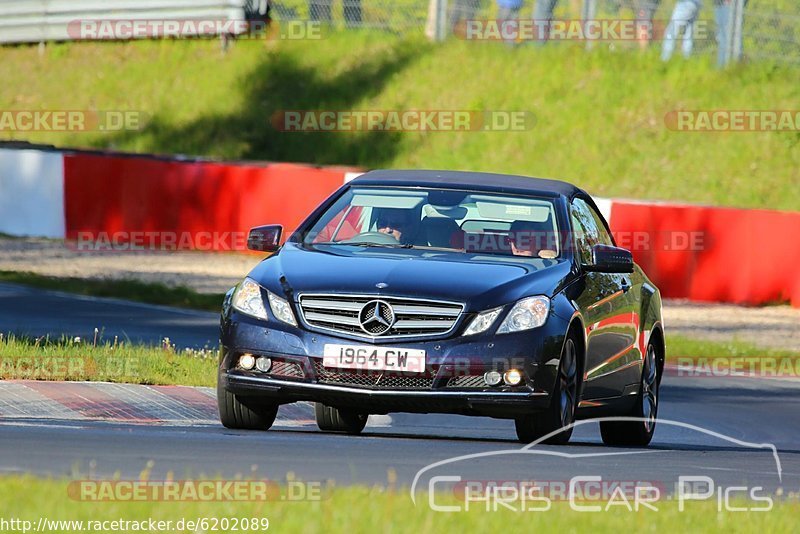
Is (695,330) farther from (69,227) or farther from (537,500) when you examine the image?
(537,500)

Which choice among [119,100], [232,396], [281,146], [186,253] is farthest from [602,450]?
[119,100]

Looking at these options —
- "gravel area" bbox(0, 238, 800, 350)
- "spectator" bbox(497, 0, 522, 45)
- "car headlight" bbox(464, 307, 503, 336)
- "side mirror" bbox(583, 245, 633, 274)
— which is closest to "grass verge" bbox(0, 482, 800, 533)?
"car headlight" bbox(464, 307, 503, 336)

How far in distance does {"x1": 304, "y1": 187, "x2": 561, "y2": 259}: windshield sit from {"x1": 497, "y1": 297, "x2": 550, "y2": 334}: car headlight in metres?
0.87

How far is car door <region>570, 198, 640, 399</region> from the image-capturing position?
9.89m

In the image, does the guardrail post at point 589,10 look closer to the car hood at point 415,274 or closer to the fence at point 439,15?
the fence at point 439,15

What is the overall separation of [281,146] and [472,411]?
75.5 ft

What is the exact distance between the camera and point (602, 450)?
986cm

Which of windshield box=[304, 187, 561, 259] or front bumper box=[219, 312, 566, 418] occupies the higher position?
windshield box=[304, 187, 561, 259]

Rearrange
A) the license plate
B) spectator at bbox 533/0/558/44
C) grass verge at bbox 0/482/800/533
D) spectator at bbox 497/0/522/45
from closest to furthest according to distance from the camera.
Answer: grass verge at bbox 0/482/800/533 < the license plate < spectator at bbox 533/0/558/44 < spectator at bbox 497/0/522/45

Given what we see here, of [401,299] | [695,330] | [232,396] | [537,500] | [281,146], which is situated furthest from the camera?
[281,146]

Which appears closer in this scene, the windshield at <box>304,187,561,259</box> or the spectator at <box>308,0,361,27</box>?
the windshield at <box>304,187,561,259</box>

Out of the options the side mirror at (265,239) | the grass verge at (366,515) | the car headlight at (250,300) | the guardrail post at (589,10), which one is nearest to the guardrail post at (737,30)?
the guardrail post at (589,10)

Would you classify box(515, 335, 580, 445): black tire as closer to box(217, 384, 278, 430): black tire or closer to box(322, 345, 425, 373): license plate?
box(322, 345, 425, 373): license plate

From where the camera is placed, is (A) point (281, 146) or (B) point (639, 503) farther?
(A) point (281, 146)
